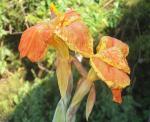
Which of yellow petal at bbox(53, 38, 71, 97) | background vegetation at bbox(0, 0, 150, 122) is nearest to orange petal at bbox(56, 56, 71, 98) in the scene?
yellow petal at bbox(53, 38, 71, 97)

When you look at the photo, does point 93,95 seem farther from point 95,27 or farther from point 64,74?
point 95,27

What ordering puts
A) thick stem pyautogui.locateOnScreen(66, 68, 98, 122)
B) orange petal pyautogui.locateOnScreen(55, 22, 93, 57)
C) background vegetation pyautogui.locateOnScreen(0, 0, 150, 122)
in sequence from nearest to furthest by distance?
orange petal pyautogui.locateOnScreen(55, 22, 93, 57) → thick stem pyautogui.locateOnScreen(66, 68, 98, 122) → background vegetation pyautogui.locateOnScreen(0, 0, 150, 122)

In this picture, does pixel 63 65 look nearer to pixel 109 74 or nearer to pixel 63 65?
pixel 63 65

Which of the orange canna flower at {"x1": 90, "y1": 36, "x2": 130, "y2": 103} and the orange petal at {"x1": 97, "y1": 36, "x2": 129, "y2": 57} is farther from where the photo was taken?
the orange petal at {"x1": 97, "y1": 36, "x2": 129, "y2": 57}

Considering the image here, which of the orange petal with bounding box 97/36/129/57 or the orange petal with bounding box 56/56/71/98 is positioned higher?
the orange petal with bounding box 97/36/129/57

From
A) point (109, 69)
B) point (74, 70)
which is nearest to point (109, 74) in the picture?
point (109, 69)

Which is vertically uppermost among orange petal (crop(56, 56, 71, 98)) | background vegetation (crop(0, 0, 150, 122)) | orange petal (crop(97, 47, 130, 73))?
orange petal (crop(97, 47, 130, 73))

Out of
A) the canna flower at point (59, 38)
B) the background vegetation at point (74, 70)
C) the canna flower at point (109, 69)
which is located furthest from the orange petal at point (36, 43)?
the background vegetation at point (74, 70)

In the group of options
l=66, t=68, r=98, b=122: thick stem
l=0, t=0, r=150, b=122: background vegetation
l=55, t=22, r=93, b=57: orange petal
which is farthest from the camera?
l=0, t=0, r=150, b=122: background vegetation

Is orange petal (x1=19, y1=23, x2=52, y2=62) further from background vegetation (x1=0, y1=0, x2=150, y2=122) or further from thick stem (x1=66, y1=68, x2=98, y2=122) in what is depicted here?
background vegetation (x1=0, y1=0, x2=150, y2=122)
